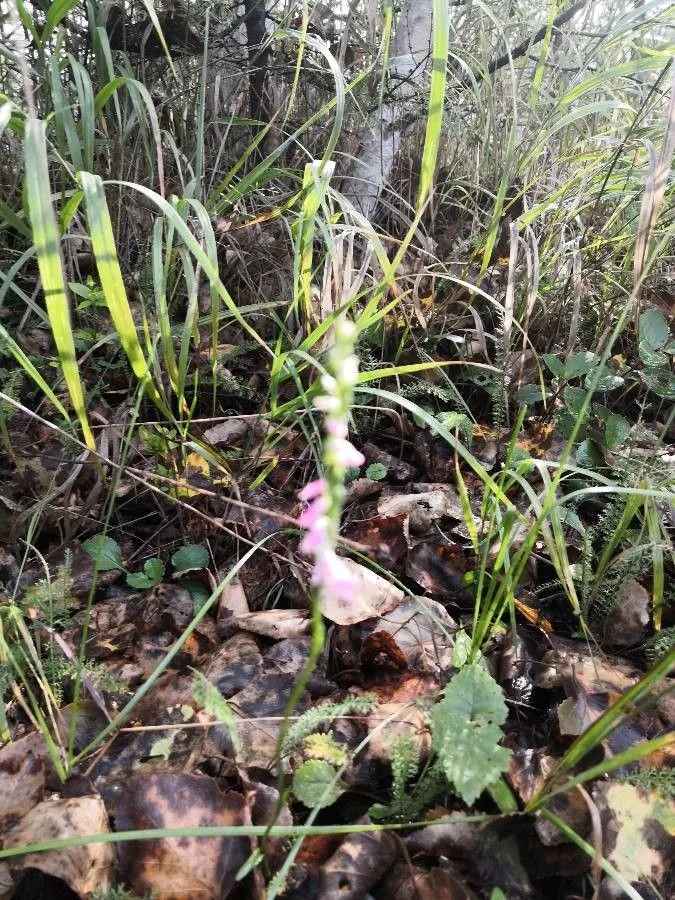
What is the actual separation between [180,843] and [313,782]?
197 mm

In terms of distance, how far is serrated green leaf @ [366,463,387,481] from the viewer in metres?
1.52

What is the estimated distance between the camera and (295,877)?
780mm

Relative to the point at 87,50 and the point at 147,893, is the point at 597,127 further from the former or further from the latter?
the point at 147,893

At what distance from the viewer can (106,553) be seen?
4.24 feet

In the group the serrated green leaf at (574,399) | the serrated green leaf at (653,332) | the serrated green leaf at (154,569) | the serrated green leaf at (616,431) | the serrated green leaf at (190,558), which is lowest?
the serrated green leaf at (154,569)

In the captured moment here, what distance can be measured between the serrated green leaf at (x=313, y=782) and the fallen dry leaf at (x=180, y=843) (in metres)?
0.09

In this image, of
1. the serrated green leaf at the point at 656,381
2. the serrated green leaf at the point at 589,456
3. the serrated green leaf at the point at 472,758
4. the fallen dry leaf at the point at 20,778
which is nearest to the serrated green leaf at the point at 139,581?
the fallen dry leaf at the point at 20,778

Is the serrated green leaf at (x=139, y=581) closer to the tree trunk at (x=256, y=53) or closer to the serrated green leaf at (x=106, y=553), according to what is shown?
the serrated green leaf at (x=106, y=553)

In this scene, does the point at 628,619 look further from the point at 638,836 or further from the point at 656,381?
the point at 656,381

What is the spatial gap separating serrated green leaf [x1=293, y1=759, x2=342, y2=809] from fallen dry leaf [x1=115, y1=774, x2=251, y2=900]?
9cm

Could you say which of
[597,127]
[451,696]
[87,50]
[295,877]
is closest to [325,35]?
[87,50]

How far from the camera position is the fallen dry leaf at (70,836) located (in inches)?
29.3

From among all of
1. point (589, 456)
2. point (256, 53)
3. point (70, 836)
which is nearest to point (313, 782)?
point (70, 836)

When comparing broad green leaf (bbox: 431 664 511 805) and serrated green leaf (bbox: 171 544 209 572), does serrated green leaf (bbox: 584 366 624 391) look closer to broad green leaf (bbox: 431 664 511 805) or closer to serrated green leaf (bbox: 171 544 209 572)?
broad green leaf (bbox: 431 664 511 805)
